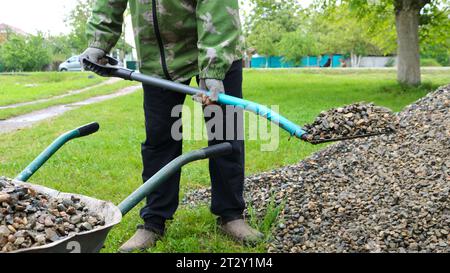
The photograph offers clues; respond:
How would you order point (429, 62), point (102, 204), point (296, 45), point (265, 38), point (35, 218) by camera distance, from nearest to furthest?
point (35, 218) < point (102, 204) < point (296, 45) < point (429, 62) < point (265, 38)

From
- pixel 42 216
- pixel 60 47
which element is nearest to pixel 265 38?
pixel 60 47

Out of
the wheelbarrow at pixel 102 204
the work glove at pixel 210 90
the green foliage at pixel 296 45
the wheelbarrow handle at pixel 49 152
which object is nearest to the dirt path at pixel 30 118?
the wheelbarrow handle at pixel 49 152

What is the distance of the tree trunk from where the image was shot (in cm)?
1287

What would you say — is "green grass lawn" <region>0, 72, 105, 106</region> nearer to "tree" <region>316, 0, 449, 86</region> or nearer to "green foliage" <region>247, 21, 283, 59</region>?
Result: "tree" <region>316, 0, 449, 86</region>

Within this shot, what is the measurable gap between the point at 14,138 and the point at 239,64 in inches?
200

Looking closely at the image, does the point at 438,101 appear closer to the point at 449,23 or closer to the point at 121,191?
the point at 121,191

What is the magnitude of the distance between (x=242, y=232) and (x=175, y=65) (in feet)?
3.46

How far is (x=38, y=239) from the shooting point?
1.91 m

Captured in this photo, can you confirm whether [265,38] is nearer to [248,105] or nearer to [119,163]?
[119,163]

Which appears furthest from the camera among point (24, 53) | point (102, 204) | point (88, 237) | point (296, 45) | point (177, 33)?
point (296, 45)

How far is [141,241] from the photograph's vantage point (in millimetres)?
3223

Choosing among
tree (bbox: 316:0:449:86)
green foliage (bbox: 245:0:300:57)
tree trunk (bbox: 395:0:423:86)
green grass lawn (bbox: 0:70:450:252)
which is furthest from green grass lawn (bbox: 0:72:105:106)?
green foliage (bbox: 245:0:300:57)
